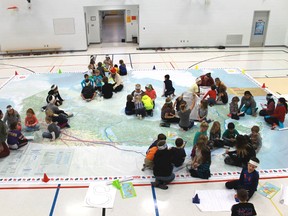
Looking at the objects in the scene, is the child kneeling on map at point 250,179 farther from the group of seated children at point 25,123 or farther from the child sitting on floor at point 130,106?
the group of seated children at point 25,123

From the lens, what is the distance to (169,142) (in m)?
7.87

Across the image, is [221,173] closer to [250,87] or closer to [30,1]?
[250,87]

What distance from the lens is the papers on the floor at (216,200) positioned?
5553mm

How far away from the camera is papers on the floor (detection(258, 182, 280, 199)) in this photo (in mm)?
5898

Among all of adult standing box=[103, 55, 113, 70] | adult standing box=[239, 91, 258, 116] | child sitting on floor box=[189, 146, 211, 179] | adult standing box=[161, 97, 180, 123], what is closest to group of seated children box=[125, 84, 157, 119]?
adult standing box=[161, 97, 180, 123]

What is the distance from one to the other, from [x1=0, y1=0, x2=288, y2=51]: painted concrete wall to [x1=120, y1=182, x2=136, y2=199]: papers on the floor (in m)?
14.6

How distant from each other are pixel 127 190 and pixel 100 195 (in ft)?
1.92

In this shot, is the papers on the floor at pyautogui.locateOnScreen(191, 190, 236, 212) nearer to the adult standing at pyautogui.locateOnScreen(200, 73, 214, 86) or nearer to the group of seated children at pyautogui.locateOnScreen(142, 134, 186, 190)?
the group of seated children at pyautogui.locateOnScreen(142, 134, 186, 190)

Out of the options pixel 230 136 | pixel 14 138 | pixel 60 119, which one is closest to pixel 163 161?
pixel 230 136

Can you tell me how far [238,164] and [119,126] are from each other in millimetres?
3740

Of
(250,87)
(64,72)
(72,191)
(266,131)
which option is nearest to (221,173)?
(266,131)

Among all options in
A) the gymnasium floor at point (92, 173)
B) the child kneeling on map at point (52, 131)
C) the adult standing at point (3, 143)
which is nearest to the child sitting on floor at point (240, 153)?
the gymnasium floor at point (92, 173)

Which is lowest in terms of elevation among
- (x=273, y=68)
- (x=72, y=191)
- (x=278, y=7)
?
(x=72, y=191)

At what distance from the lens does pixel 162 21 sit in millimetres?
19000
